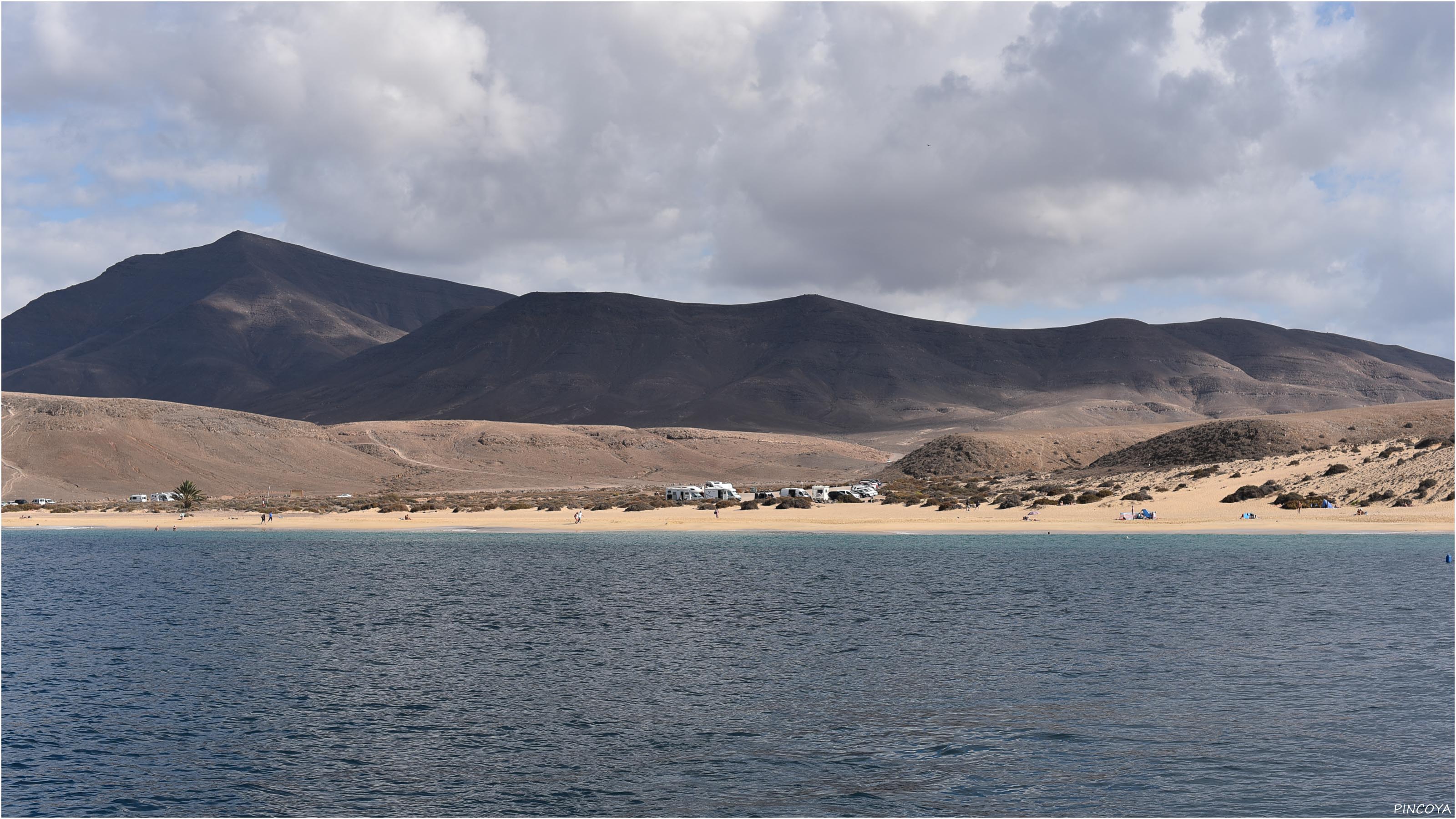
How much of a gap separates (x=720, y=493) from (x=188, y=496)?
51097 millimetres

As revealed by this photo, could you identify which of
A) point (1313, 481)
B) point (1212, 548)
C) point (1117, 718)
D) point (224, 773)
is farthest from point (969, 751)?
point (1313, 481)

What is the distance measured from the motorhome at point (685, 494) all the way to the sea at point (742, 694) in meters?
58.0

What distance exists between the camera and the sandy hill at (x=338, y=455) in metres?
138

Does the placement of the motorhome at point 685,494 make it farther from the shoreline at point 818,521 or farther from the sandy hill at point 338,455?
the sandy hill at point 338,455

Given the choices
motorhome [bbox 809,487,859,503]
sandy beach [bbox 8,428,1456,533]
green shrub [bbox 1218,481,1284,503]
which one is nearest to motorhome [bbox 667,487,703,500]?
sandy beach [bbox 8,428,1456,533]

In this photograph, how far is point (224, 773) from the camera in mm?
19281

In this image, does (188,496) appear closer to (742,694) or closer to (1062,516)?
(1062,516)

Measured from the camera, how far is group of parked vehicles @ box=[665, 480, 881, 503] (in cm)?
9931

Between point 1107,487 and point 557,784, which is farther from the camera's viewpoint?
point 1107,487

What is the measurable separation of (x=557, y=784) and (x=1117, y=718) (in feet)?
35.6

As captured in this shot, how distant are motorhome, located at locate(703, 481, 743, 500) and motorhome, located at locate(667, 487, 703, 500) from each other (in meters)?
0.64

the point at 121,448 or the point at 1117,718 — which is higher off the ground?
the point at 121,448

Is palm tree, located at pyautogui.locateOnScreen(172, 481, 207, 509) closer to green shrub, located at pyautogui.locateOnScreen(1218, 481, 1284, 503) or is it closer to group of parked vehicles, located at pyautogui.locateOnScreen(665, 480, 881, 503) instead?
group of parked vehicles, located at pyautogui.locateOnScreen(665, 480, 881, 503)

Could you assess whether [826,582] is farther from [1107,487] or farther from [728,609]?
[1107,487]
